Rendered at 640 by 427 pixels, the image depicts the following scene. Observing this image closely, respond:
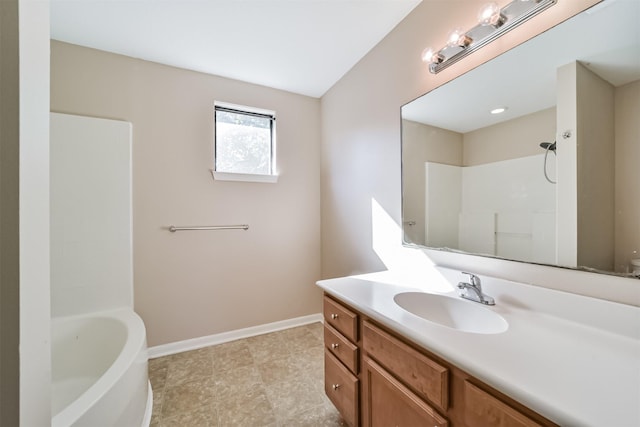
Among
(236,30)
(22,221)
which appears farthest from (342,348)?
(236,30)

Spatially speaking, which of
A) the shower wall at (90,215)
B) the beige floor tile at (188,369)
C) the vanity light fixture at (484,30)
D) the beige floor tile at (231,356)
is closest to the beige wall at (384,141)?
the vanity light fixture at (484,30)

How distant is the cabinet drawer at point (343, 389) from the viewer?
3.78 ft

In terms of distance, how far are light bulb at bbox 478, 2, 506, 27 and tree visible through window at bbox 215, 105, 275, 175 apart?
6.15ft

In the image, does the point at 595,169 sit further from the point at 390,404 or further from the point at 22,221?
the point at 22,221

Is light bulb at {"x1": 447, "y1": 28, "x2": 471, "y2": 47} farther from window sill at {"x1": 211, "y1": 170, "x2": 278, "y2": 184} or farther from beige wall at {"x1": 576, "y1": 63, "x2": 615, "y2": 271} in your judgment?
window sill at {"x1": 211, "y1": 170, "x2": 278, "y2": 184}

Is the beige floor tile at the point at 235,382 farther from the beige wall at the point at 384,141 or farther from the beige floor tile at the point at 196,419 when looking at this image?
the beige wall at the point at 384,141

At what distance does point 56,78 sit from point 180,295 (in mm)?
1888

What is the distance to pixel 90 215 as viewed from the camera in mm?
1789

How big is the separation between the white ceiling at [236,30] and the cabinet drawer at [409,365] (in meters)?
1.88

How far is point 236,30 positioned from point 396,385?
2283 mm

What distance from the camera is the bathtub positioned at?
3.43 ft

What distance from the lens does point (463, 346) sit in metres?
0.71

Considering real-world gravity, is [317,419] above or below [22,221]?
below

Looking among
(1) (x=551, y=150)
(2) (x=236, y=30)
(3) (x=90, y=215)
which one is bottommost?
(3) (x=90, y=215)
